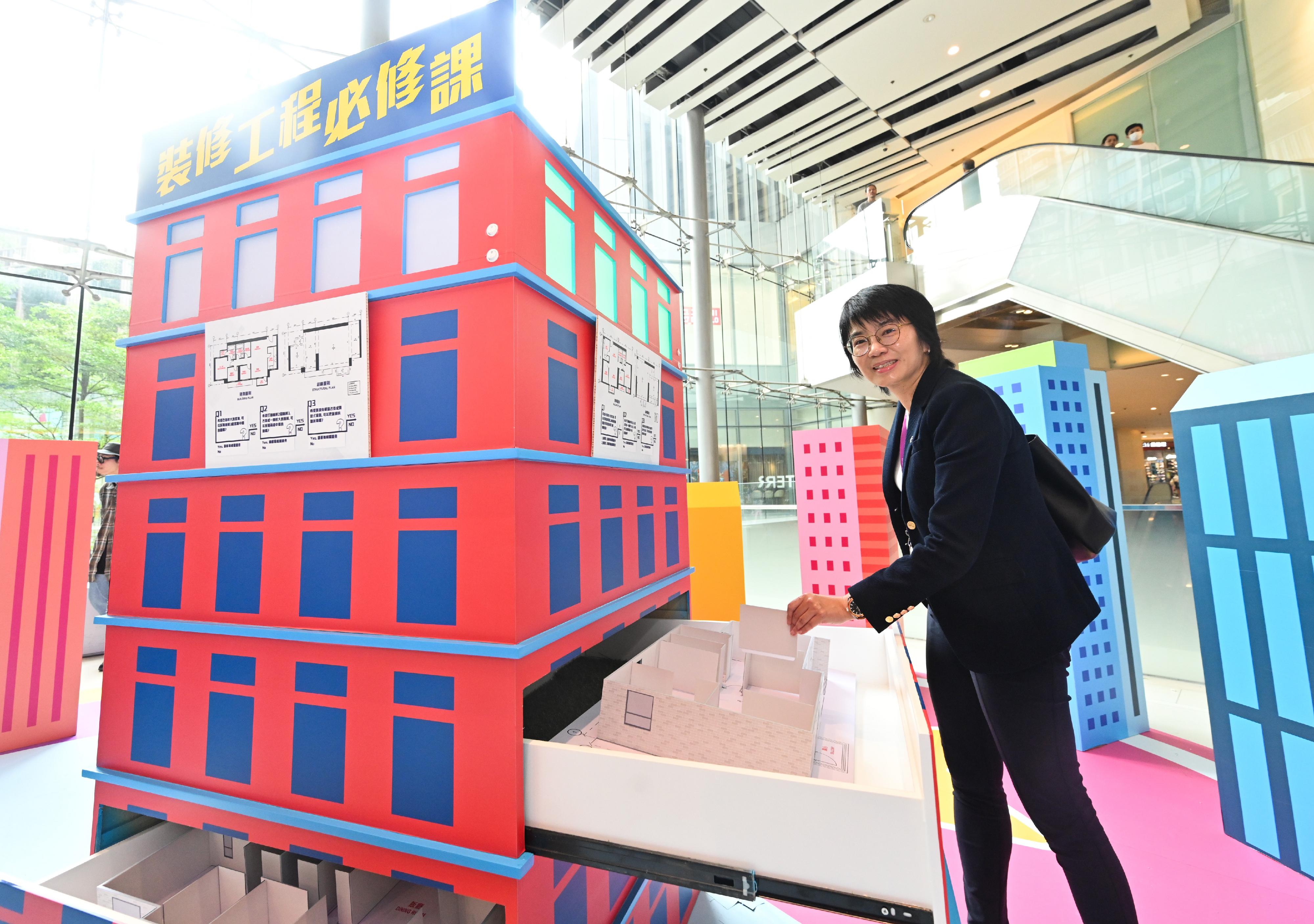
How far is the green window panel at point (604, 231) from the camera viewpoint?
1485 mm

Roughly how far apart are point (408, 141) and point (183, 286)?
0.73m

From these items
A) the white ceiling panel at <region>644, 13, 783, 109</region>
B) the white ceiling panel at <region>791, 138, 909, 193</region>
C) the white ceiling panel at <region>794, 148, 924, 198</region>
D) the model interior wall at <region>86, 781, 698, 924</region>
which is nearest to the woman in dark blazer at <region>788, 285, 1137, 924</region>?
the model interior wall at <region>86, 781, 698, 924</region>

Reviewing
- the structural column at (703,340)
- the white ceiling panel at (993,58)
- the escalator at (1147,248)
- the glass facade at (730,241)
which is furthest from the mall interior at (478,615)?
the white ceiling panel at (993,58)

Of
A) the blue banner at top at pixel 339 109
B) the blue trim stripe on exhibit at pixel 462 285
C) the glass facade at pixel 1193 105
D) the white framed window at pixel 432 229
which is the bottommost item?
the blue trim stripe on exhibit at pixel 462 285

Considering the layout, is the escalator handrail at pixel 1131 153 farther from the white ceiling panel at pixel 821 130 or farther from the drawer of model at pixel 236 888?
the drawer of model at pixel 236 888

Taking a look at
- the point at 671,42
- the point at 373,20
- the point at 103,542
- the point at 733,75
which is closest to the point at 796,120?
the point at 733,75

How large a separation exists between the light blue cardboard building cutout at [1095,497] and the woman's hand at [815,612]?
2.32 metres

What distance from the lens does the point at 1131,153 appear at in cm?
546

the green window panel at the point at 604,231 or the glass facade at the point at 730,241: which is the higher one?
the glass facade at the point at 730,241

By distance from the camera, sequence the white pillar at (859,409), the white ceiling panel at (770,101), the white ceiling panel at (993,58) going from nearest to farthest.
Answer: the white ceiling panel at (993,58) < the white ceiling panel at (770,101) < the white pillar at (859,409)

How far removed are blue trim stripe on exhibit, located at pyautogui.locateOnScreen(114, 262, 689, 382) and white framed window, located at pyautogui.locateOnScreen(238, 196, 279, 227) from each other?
0.28 meters

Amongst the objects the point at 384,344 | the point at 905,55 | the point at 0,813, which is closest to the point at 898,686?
the point at 384,344

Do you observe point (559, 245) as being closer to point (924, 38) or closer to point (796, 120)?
point (924, 38)

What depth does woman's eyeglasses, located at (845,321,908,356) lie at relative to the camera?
1.32 meters
